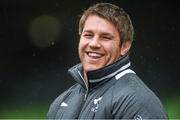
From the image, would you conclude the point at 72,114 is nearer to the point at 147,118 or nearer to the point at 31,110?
the point at 147,118

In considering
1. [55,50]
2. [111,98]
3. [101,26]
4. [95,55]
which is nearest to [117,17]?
[101,26]

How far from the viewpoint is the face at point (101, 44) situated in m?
2.58

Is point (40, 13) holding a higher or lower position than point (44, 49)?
higher

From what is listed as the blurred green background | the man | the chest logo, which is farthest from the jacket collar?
the blurred green background

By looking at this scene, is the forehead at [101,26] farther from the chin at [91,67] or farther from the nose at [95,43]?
the chin at [91,67]

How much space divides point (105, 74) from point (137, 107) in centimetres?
28

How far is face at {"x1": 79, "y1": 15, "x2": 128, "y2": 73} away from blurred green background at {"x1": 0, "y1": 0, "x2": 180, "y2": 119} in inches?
96.7

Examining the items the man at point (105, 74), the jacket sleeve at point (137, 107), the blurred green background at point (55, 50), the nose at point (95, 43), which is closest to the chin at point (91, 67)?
the man at point (105, 74)

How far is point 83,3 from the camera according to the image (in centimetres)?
511

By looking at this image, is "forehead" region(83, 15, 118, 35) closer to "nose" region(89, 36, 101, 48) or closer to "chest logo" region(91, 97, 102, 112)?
"nose" region(89, 36, 101, 48)

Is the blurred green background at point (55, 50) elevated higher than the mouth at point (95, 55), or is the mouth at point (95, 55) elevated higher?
the mouth at point (95, 55)

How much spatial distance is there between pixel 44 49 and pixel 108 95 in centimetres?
278

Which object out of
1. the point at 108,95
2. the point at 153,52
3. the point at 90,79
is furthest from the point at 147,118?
the point at 153,52

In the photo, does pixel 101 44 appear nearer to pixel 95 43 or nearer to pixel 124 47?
pixel 95 43
